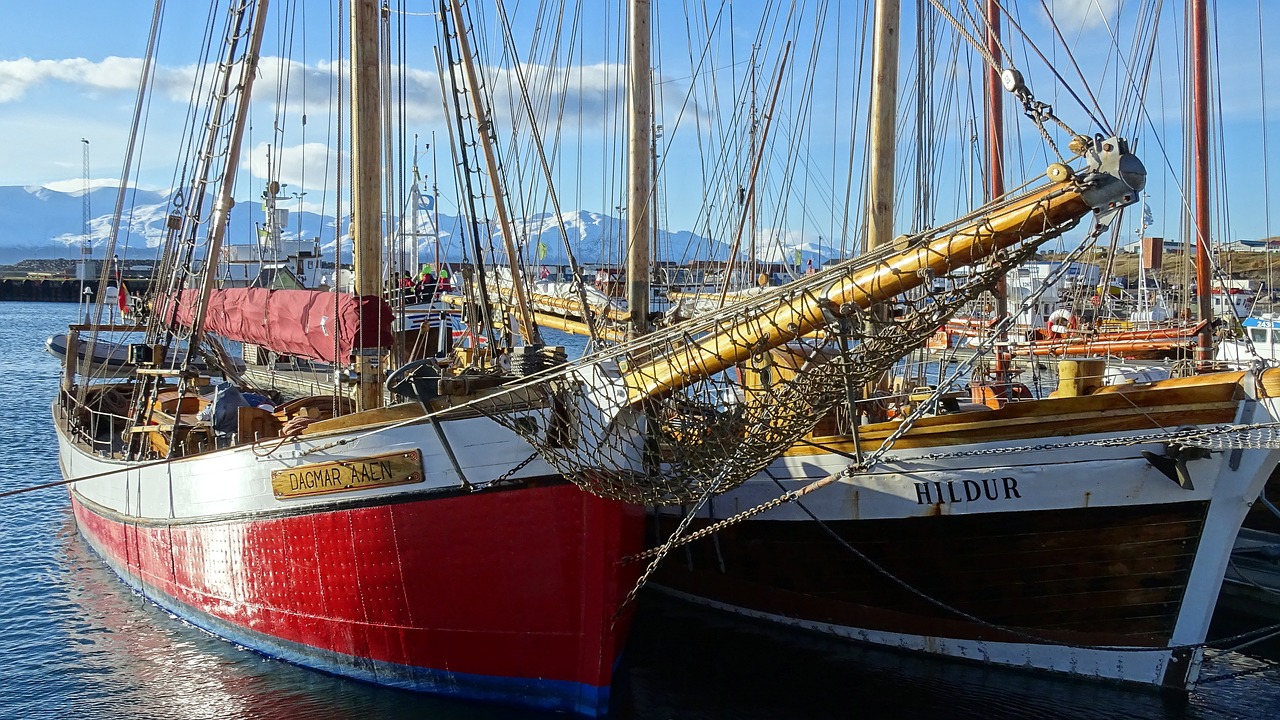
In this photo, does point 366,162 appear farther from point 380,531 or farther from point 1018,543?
point 1018,543

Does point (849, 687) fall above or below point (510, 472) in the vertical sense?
below

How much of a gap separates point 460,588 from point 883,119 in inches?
261

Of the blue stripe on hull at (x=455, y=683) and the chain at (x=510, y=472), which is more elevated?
the chain at (x=510, y=472)

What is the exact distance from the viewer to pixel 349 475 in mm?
9609

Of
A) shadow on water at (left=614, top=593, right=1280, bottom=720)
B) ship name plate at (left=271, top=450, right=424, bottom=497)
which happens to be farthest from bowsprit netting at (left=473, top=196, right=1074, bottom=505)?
shadow on water at (left=614, top=593, right=1280, bottom=720)

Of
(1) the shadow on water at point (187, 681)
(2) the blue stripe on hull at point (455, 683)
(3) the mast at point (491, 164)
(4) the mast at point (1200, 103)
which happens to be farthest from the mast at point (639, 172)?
(4) the mast at point (1200, 103)

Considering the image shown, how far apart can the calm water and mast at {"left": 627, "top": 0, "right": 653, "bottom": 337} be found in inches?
154

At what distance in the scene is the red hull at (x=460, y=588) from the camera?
30.5ft

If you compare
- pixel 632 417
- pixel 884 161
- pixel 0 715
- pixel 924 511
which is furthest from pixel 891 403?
pixel 0 715

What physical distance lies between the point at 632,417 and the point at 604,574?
153cm

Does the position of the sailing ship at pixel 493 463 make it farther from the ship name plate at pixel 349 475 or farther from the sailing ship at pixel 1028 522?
the sailing ship at pixel 1028 522

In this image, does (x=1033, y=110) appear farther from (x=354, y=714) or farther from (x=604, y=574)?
(x=354, y=714)

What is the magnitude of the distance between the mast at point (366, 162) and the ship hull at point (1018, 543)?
372 centimetres

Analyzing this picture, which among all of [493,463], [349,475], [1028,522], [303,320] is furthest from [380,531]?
[1028,522]
